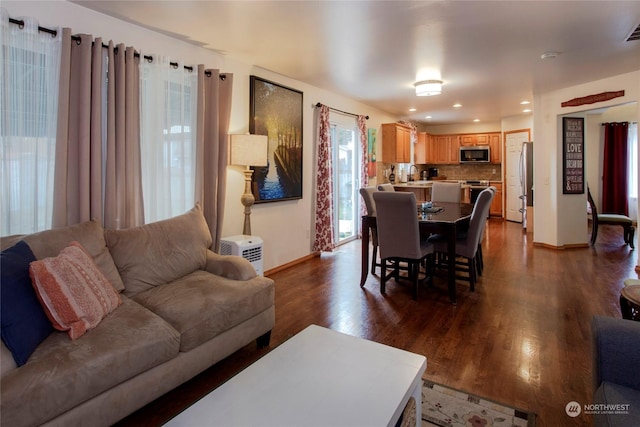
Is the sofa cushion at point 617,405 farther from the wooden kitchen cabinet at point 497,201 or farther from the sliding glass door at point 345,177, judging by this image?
the wooden kitchen cabinet at point 497,201

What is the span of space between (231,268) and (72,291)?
102 centimetres

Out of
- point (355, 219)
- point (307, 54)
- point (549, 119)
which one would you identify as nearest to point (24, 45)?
point (307, 54)

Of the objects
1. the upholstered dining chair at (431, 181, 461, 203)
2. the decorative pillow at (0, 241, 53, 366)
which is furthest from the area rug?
the upholstered dining chair at (431, 181, 461, 203)

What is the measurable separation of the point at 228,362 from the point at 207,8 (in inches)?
99.8

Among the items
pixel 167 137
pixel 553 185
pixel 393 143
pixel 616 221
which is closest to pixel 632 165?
pixel 616 221

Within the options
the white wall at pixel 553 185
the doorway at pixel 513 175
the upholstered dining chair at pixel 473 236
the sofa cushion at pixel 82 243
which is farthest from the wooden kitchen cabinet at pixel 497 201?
the sofa cushion at pixel 82 243

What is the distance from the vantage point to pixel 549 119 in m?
5.57

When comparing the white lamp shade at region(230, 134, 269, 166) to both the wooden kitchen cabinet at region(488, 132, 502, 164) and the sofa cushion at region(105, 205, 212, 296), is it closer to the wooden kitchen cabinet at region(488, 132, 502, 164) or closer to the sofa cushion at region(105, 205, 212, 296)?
the sofa cushion at region(105, 205, 212, 296)

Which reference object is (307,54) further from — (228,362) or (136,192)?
(228,362)

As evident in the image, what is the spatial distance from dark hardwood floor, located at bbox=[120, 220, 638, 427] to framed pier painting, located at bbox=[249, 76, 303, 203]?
1085mm

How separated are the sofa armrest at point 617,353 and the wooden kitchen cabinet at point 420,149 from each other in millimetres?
7620

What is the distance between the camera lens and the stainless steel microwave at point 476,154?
9031 mm

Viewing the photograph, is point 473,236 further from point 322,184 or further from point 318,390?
point 318,390

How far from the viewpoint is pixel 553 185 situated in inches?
220
